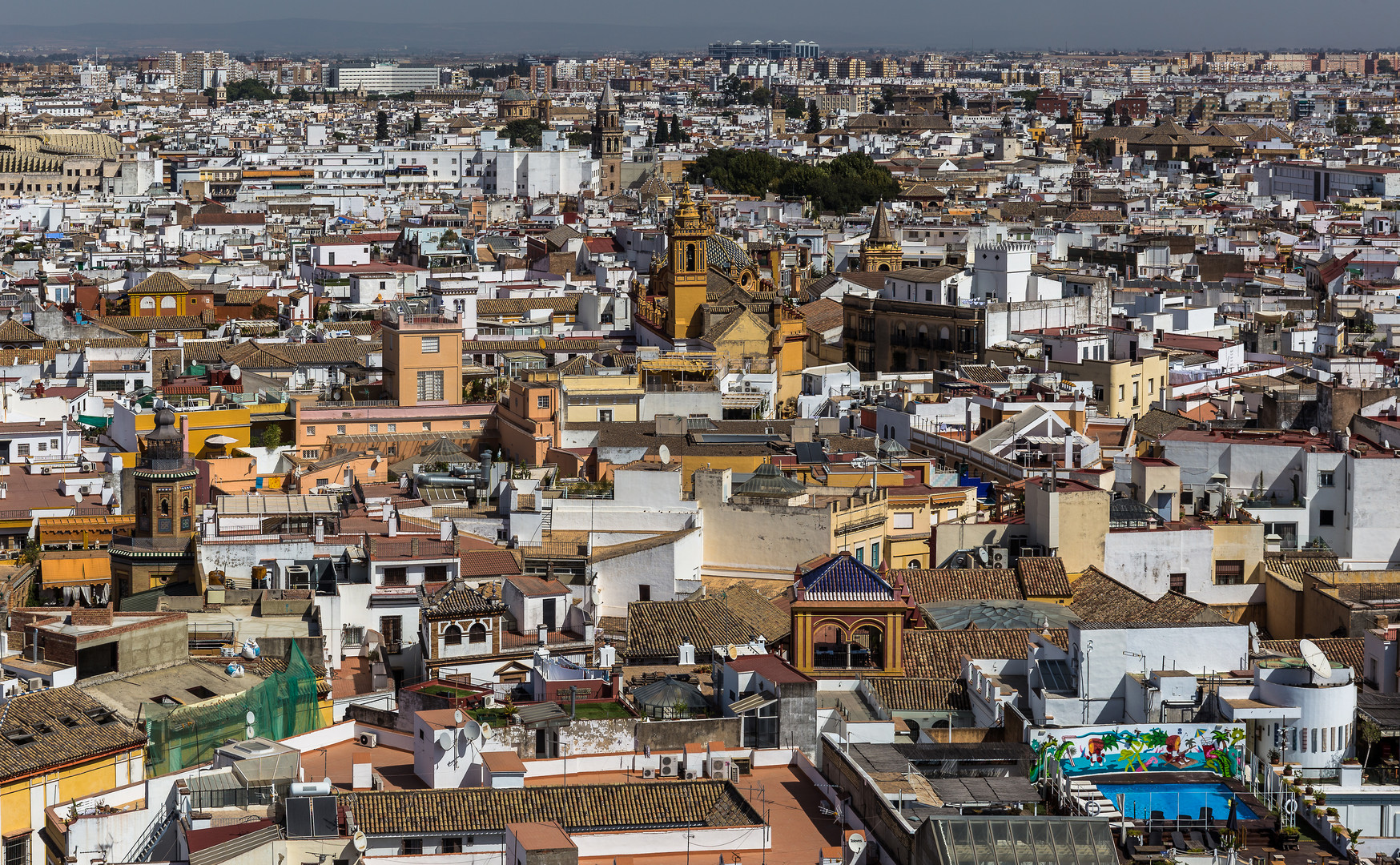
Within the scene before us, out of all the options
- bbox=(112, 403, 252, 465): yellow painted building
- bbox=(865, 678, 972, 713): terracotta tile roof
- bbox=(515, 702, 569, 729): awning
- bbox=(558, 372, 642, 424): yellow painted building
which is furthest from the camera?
bbox=(558, 372, 642, 424): yellow painted building

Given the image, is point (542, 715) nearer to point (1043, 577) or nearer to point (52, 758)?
point (52, 758)

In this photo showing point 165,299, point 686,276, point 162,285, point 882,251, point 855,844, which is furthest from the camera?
point 882,251

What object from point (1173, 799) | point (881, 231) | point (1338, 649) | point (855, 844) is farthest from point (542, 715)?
point (881, 231)

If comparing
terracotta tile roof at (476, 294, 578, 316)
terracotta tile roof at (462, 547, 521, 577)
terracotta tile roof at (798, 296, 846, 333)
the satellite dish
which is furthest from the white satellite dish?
terracotta tile roof at (476, 294, 578, 316)

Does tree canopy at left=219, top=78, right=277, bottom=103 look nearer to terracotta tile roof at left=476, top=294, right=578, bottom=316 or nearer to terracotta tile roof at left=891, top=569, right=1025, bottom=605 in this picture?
terracotta tile roof at left=476, top=294, right=578, bottom=316

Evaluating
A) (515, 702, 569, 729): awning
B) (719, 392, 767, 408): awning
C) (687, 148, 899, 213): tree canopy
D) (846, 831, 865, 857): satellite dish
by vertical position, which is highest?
(687, 148, 899, 213): tree canopy

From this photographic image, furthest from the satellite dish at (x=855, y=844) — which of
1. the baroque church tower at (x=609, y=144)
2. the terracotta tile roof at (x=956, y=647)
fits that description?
the baroque church tower at (x=609, y=144)

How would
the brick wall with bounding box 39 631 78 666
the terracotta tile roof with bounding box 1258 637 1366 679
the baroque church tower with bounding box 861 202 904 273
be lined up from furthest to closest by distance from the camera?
the baroque church tower with bounding box 861 202 904 273
the terracotta tile roof with bounding box 1258 637 1366 679
the brick wall with bounding box 39 631 78 666
